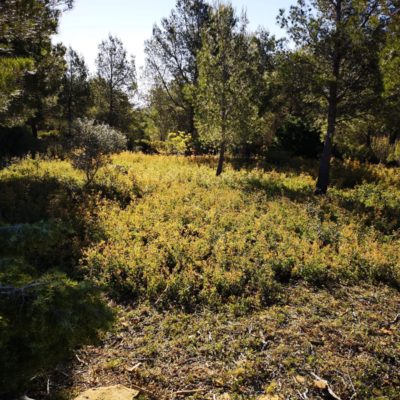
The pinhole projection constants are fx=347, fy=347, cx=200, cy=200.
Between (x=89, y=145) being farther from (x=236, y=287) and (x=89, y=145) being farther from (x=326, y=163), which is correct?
(x=326, y=163)

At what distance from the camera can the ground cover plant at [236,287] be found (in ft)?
15.3

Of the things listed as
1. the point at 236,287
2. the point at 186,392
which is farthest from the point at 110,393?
the point at 236,287

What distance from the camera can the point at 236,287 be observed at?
22.1ft

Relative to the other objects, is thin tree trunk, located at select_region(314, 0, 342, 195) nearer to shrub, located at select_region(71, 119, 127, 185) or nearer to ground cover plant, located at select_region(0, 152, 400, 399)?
ground cover plant, located at select_region(0, 152, 400, 399)

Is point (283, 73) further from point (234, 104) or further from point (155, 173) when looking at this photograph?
point (155, 173)

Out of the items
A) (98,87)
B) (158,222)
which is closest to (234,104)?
(158,222)

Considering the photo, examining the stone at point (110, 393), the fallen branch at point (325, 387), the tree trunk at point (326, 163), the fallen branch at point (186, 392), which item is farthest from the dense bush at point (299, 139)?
the stone at point (110, 393)

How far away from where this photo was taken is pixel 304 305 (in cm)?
625

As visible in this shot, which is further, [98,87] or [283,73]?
[98,87]

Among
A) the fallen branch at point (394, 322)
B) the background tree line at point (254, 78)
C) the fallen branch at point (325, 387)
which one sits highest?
the background tree line at point (254, 78)

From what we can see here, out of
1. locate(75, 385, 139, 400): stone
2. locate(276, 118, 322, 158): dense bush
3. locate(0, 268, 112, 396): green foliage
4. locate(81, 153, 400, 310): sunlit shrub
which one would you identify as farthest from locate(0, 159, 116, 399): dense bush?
locate(276, 118, 322, 158): dense bush

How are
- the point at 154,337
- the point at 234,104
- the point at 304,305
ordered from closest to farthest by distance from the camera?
the point at 154,337 < the point at 304,305 < the point at 234,104

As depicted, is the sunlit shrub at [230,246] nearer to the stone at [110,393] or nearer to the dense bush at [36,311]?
the stone at [110,393]

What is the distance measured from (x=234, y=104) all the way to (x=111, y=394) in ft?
47.2
